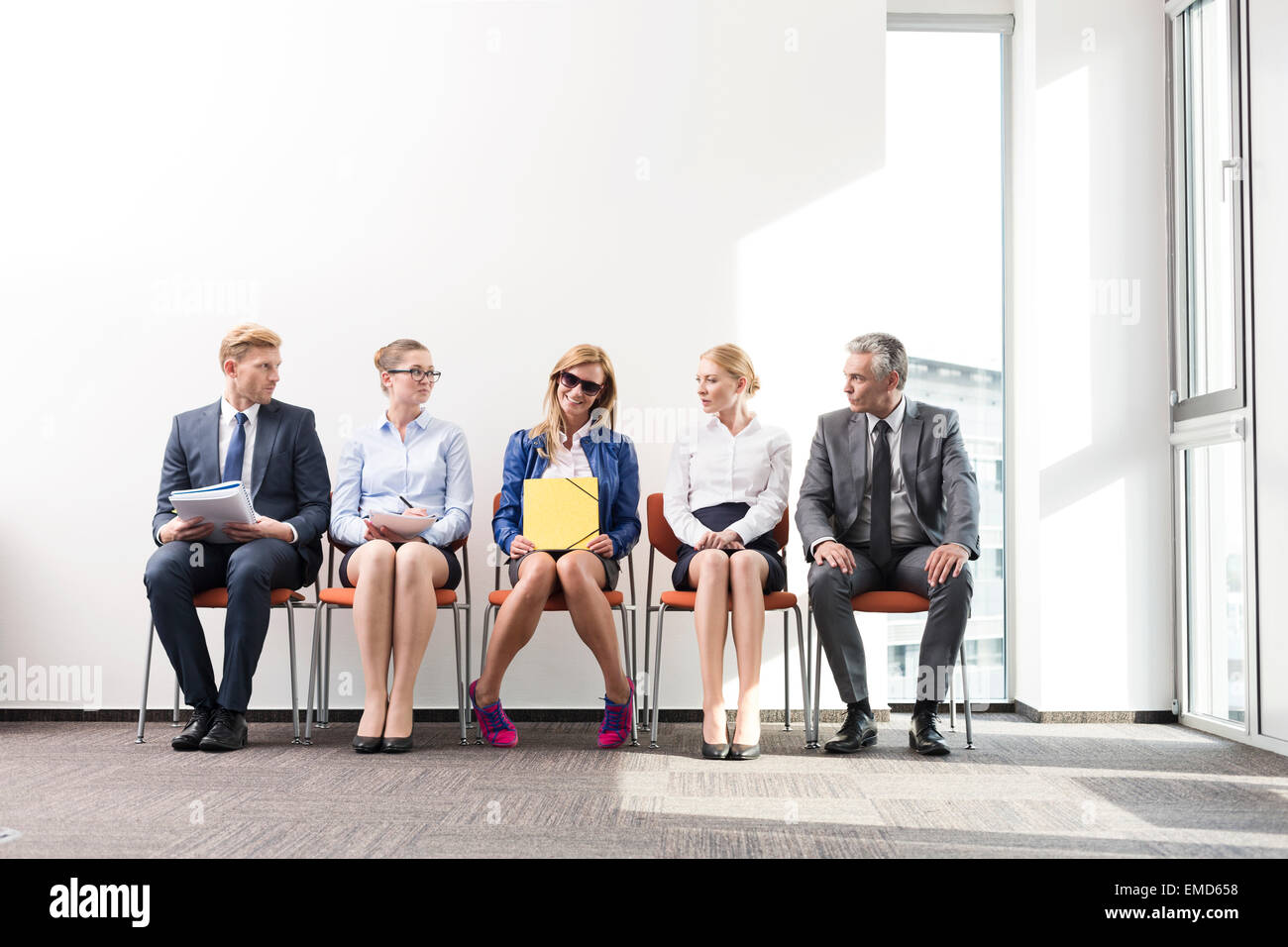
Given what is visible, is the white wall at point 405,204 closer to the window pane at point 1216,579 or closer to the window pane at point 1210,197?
the window pane at point 1210,197

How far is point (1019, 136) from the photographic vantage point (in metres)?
4.36

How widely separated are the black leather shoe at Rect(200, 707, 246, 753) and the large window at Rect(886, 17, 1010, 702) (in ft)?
9.26

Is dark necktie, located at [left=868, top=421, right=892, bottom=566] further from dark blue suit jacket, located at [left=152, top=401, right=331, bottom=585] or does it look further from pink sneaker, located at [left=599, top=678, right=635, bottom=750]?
dark blue suit jacket, located at [left=152, top=401, right=331, bottom=585]

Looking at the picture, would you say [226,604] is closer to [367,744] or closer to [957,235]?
[367,744]

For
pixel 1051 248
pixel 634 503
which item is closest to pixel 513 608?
pixel 634 503

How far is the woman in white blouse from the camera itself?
3.29 meters

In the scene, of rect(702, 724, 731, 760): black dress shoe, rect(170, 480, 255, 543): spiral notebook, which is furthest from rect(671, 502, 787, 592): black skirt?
rect(170, 480, 255, 543): spiral notebook

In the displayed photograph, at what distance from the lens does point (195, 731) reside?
11.0ft

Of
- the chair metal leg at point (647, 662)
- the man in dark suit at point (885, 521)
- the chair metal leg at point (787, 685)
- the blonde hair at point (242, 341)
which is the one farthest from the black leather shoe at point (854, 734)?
the blonde hair at point (242, 341)

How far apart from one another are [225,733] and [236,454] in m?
0.92

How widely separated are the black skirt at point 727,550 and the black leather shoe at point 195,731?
1543 mm

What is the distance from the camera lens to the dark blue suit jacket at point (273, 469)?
3625mm
